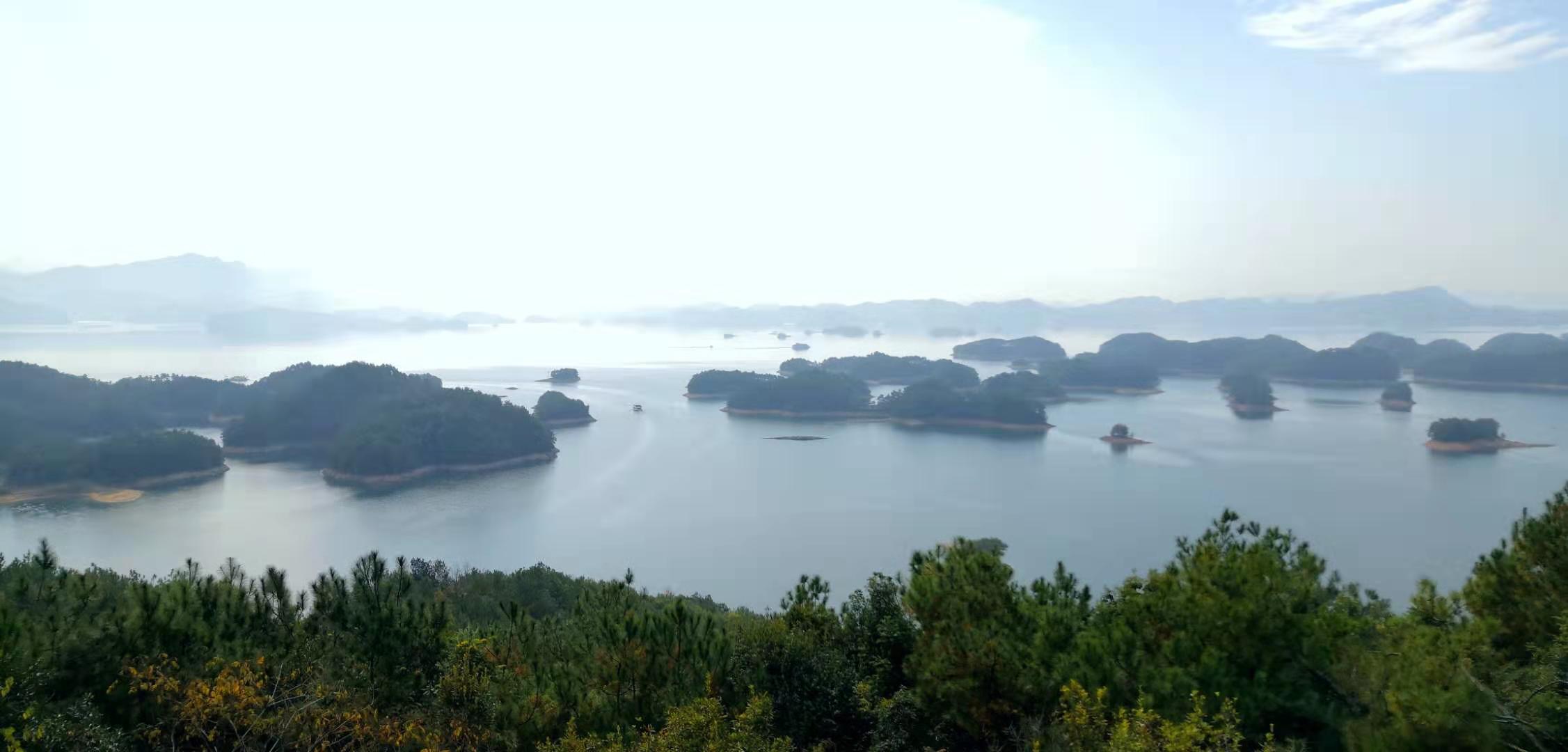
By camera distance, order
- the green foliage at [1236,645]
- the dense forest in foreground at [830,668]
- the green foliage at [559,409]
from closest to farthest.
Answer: the dense forest in foreground at [830,668], the green foliage at [1236,645], the green foliage at [559,409]

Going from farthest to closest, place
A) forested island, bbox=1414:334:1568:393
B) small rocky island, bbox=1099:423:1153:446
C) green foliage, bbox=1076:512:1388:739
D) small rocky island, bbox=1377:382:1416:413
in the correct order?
forested island, bbox=1414:334:1568:393 < small rocky island, bbox=1377:382:1416:413 < small rocky island, bbox=1099:423:1153:446 < green foliage, bbox=1076:512:1388:739

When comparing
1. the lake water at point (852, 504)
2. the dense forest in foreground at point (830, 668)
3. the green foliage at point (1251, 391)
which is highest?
the dense forest in foreground at point (830, 668)

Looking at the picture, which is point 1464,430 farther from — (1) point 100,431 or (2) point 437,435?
(1) point 100,431

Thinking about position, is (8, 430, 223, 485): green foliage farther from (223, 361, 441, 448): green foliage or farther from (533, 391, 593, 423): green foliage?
(533, 391, 593, 423): green foliage

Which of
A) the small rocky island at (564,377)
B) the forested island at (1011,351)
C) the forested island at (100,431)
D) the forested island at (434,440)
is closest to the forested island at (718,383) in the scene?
the small rocky island at (564,377)

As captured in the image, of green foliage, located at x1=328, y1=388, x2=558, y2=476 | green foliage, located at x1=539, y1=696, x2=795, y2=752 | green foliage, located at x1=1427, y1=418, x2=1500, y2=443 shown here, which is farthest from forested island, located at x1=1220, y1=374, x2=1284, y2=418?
green foliage, located at x1=539, y1=696, x2=795, y2=752

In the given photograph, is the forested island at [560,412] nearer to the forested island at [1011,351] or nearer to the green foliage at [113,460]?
the green foliage at [113,460]

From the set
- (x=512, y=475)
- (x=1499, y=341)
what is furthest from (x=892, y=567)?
(x=1499, y=341)
